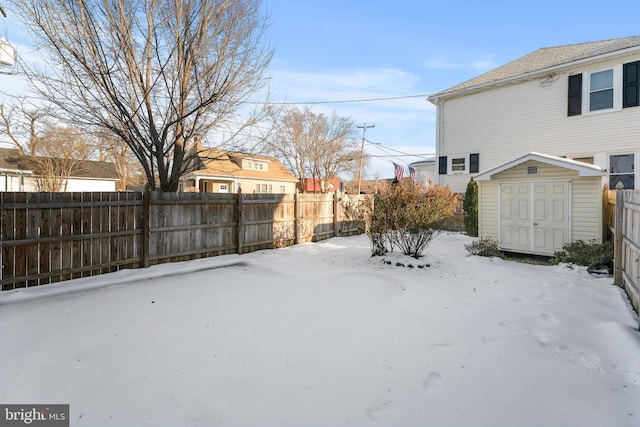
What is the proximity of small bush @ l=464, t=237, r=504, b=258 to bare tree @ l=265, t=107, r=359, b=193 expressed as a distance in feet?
72.8

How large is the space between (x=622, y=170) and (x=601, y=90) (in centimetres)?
270

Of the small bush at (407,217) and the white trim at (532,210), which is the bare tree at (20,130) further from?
the white trim at (532,210)

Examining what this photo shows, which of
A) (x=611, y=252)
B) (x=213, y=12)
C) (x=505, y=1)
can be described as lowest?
(x=611, y=252)

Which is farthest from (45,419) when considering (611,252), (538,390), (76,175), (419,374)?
(76,175)

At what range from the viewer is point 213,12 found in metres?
7.20

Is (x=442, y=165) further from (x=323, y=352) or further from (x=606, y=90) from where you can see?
(x=323, y=352)

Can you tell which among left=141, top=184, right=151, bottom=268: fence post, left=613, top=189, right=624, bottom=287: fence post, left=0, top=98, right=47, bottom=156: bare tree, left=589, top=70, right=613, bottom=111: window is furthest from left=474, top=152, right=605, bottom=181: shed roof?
left=0, top=98, right=47, bottom=156: bare tree

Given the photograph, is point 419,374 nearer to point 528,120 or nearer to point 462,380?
point 462,380

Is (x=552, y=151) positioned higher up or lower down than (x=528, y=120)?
lower down

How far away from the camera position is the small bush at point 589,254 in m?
6.77

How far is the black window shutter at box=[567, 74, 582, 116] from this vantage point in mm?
11418

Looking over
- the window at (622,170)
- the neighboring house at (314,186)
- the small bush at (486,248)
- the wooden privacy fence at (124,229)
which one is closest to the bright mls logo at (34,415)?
the wooden privacy fence at (124,229)

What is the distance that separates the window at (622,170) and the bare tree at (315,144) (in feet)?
73.3

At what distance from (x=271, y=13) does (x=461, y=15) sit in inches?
268
